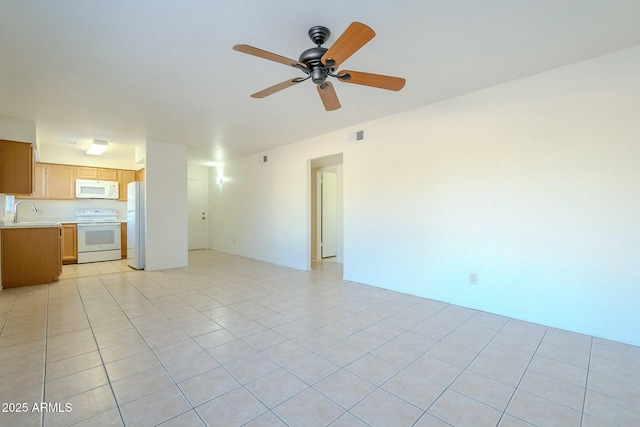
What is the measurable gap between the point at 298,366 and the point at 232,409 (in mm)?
559

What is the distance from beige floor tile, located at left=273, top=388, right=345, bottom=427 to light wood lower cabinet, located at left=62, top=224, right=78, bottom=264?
660 centimetres

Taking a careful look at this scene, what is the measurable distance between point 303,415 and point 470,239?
2.65m

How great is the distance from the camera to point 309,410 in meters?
1.60

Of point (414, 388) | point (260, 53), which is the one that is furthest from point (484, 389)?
point (260, 53)

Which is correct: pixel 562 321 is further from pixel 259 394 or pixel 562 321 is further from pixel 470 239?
pixel 259 394

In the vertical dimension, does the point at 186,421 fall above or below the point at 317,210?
below

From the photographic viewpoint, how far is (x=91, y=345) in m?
2.35

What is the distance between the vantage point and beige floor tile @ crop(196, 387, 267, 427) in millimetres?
1516

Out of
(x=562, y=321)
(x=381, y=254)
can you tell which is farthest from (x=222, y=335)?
(x=562, y=321)

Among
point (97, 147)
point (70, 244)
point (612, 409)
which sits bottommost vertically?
point (612, 409)

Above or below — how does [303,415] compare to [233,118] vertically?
below

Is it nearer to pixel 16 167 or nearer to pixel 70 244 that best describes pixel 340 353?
pixel 16 167

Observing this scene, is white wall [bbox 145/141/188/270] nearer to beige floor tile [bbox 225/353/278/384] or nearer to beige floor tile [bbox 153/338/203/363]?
beige floor tile [bbox 153/338/203/363]

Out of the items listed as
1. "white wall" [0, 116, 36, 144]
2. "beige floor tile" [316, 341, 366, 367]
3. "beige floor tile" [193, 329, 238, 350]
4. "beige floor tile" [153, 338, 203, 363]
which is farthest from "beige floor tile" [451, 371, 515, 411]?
"white wall" [0, 116, 36, 144]
